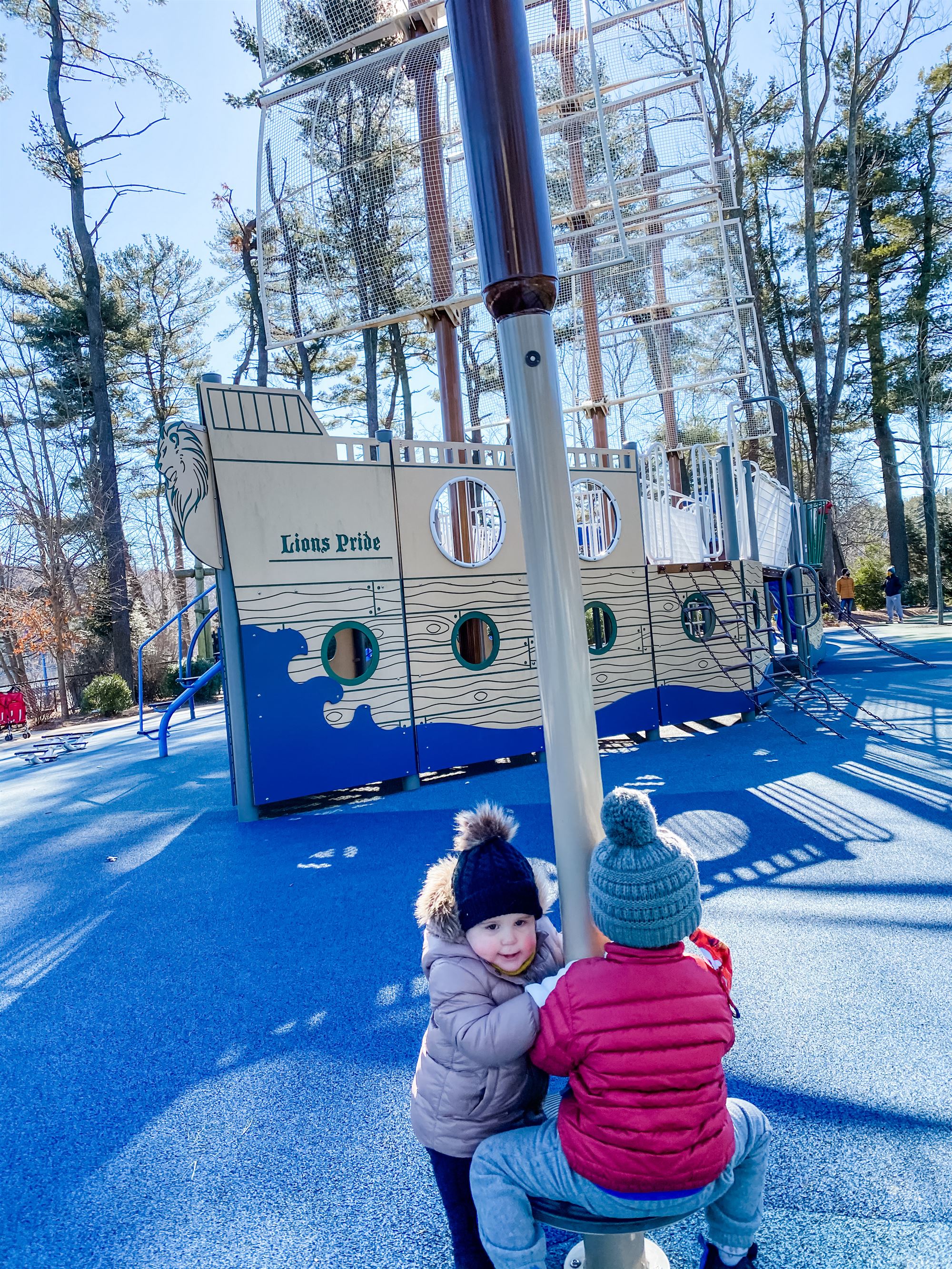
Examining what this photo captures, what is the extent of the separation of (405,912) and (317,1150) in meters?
2.13

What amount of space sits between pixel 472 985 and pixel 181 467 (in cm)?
630

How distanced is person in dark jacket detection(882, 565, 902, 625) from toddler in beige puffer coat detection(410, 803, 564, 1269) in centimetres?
2398

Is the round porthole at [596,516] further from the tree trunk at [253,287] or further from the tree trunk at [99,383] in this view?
the tree trunk at [253,287]

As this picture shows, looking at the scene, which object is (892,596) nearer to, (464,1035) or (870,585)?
(870,585)

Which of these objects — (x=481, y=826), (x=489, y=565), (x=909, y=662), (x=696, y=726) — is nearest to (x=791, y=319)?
(x=909, y=662)

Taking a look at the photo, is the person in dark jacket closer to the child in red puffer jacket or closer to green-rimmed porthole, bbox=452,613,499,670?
green-rimmed porthole, bbox=452,613,499,670

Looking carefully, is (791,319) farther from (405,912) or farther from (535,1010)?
(535,1010)

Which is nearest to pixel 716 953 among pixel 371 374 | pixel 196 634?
pixel 196 634

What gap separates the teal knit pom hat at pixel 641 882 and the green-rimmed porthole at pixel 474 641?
695cm

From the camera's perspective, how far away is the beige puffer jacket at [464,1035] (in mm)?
1698

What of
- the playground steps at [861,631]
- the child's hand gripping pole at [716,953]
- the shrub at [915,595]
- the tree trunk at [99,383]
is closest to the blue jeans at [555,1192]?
the child's hand gripping pole at [716,953]

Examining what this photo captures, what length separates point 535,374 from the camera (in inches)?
73.7

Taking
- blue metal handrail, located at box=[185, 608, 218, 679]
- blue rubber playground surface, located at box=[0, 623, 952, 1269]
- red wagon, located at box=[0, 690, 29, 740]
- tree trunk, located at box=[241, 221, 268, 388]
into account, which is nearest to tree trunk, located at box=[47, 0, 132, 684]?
red wagon, located at box=[0, 690, 29, 740]

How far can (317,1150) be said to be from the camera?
2.48 meters
